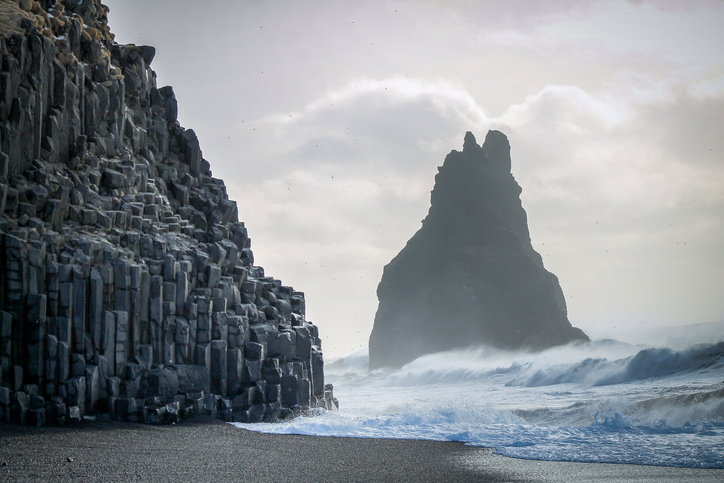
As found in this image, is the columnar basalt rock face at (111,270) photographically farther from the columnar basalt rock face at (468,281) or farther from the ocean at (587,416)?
the columnar basalt rock face at (468,281)

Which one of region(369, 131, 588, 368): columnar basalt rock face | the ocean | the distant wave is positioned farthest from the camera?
region(369, 131, 588, 368): columnar basalt rock face

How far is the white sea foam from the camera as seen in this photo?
Answer: 19.1 metres

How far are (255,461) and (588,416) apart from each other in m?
16.2

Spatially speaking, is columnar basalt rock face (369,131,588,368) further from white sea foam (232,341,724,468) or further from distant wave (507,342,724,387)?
distant wave (507,342,724,387)

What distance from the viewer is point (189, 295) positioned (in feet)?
87.8

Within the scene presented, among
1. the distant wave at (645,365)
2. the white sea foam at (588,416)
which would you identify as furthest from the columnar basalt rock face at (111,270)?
the distant wave at (645,365)

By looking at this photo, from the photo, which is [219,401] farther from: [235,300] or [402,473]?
[402,473]

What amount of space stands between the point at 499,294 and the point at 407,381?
70.8ft

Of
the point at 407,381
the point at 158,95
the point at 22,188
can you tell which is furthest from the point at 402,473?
the point at 407,381

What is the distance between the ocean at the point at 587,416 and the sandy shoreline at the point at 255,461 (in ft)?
5.60

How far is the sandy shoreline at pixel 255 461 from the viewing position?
1415cm

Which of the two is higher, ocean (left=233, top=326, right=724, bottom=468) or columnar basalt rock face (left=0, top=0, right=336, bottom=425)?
columnar basalt rock face (left=0, top=0, right=336, bottom=425)

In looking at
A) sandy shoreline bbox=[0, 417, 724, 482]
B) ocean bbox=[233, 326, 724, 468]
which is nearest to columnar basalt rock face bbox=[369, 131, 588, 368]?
ocean bbox=[233, 326, 724, 468]

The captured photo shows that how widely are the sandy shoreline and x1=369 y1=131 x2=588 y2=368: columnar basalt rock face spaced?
62474 mm
